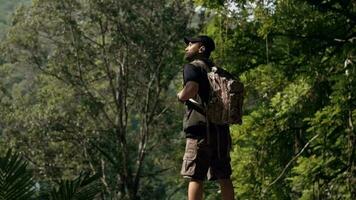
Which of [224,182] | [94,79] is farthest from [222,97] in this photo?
[94,79]

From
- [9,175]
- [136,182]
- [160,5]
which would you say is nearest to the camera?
[9,175]

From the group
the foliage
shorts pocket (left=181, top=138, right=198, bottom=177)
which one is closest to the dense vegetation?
shorts pocket (left=181, top=138, right=198, bottom=177)

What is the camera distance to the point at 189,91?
13.3 ft

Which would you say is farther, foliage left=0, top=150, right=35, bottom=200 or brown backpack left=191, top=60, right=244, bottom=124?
brown backpack left=191, top=60, right=244, bottom=124

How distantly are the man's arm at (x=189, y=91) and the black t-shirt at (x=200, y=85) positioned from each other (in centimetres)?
3

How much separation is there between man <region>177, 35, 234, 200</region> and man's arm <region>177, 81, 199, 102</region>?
6 cm

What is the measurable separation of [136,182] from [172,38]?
245 inches

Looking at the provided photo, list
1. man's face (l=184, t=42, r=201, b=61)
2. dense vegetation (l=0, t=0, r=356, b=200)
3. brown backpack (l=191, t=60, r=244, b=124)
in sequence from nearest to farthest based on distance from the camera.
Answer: brown backpack (l=191, t=60, r=244, b=124), man's face (l=184, t=42, r=201, b=61), dense vegetation (l=0, t=0, r=356, b=200)

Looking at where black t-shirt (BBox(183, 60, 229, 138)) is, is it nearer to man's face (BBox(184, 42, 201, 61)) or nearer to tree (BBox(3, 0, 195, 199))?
man's face (BBox(184, 42, 201, 61))

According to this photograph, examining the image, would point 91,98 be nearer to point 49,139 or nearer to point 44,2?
point 49,139

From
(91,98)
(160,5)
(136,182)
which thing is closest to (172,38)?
(160,5)

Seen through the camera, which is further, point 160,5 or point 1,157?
point 160,5

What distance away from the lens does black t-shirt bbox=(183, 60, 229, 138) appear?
4117 millimetres

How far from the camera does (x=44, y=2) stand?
2606 cm
